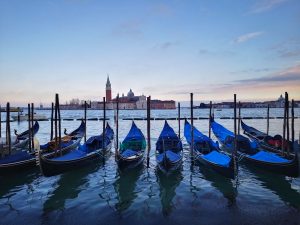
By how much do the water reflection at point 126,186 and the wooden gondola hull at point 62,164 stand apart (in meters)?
1.83

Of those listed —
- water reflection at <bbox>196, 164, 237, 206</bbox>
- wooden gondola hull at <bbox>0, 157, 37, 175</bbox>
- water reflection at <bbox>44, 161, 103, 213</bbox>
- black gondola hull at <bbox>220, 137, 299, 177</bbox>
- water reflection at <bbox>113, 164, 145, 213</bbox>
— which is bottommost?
water reflection at <bbox>44, 161, 103, 213</bbox>

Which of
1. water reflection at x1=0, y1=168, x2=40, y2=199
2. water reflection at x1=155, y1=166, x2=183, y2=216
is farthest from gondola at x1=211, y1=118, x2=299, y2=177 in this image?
water reflection at x1=0, y1=168, x2=40, y2=199

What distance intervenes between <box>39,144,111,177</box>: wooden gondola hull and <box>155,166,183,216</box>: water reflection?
140 inches

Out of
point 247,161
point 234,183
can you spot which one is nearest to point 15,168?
point 234,183

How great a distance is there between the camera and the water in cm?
784

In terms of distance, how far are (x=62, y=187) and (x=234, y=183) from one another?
266 inches

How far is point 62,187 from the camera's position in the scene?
10961 millimetres

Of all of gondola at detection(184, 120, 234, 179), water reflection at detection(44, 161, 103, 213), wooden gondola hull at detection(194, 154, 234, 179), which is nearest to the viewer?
water reflection at detection(44, 161, 103, 213)

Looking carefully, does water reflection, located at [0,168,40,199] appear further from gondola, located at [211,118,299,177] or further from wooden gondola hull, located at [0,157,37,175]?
gondola, located at [211,118,299,177]

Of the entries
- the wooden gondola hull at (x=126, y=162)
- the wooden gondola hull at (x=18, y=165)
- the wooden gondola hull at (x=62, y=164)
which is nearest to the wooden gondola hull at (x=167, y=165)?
the wooden gondola hull at (x=126, y=162)

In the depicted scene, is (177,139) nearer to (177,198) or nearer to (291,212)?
(177,198)

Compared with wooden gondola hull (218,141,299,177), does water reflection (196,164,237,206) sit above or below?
below

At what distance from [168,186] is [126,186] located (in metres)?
1.65

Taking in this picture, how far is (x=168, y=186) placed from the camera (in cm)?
1087
